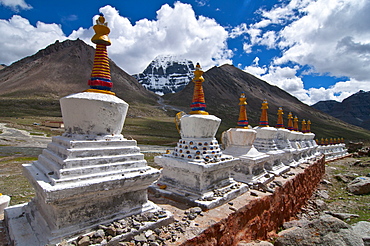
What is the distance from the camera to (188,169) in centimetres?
518

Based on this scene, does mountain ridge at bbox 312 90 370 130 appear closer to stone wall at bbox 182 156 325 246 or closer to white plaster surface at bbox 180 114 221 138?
stone wall at bbox 182 156 325 246

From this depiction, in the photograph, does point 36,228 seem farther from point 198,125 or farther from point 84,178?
point 198,125

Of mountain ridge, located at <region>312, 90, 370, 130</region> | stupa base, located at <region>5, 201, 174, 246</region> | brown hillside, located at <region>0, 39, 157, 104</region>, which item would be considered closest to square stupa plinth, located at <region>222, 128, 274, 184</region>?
stupa base, located at <region>5, 201, 174, 246</region>

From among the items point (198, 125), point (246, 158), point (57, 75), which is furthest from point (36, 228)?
point (57, 75)

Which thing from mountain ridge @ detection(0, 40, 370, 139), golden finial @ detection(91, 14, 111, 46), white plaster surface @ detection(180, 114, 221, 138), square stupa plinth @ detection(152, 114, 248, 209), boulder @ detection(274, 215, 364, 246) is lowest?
boulder @ detection(274, 215, 364, 246)

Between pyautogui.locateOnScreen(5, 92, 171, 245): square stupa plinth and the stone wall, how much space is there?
121 centimetres

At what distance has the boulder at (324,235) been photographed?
354 cm

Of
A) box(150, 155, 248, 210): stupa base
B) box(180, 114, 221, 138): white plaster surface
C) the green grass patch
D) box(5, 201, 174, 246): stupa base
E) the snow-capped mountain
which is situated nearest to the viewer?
box(5, 201, 174, 246): stupa base

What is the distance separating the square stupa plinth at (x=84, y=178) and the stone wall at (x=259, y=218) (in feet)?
3.98

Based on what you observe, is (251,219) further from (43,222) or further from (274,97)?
(274,97)

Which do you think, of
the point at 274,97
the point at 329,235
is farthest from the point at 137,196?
the point at 274,97

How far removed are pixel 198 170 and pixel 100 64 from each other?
3.04 m

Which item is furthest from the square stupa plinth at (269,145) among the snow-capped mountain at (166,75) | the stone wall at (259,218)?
the snow-capped mountain at (166,75)

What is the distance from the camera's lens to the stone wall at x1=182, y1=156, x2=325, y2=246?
4.05m
